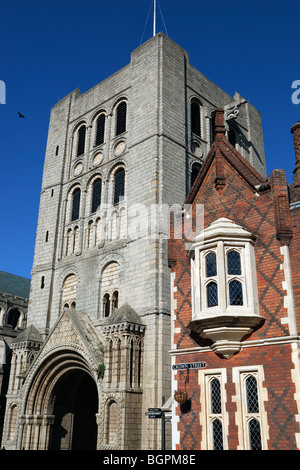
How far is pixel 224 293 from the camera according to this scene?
539 inches

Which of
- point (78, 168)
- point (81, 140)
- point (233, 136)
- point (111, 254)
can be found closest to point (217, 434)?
point (111, 254)

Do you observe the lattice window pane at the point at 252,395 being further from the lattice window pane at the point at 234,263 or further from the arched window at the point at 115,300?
the arched window at the point at 115,300

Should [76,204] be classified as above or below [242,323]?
above

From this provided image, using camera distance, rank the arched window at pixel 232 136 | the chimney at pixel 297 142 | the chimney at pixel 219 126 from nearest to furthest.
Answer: the chimney at pixel 297 142
the chimney at pixel 219 126
the arched window at pixel 232 136

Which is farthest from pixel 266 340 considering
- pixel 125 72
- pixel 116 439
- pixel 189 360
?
pixel 125 72

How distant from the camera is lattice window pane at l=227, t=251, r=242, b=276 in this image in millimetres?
14086

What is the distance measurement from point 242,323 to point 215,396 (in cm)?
243

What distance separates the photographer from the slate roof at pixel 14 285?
140 ft

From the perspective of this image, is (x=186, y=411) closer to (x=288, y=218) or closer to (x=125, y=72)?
(x=288, y=218)

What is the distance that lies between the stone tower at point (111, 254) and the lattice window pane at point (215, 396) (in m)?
6.77

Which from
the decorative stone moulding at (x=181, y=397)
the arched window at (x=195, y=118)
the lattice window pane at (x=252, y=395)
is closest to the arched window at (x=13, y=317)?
the arched window at (x=195, y=118)

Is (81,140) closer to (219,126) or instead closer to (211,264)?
(219,126)

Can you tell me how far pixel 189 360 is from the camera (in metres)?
14.6

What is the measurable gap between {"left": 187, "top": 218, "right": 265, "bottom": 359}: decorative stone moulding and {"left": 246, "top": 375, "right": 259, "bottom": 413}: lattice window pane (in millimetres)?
895
